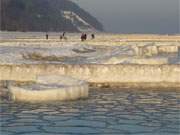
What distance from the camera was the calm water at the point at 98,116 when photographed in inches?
441

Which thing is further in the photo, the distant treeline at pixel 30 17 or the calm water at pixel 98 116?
the distant treeline at pixel 30 17

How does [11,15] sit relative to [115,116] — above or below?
above

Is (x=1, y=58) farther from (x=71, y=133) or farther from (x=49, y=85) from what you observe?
(x=71, y=133)

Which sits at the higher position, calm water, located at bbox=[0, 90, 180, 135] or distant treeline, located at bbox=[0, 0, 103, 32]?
distant treeline, located at bbox=[0, 0, 103, 32]

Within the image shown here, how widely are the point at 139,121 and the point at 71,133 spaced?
1.97 m

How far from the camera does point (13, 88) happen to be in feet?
50.3

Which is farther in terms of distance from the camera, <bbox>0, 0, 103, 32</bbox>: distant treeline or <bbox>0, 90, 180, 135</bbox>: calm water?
<bbox>0, 0, 103, 32</bbox>: distant treeline

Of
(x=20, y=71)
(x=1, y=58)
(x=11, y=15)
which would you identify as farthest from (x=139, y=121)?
(x=11, y=15)

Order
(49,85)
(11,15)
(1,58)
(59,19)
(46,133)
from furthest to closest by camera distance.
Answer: (59,19), (11,15), (1,58), (49,85), (46,133)

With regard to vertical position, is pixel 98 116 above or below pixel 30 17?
below

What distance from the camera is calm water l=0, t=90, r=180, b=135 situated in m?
11.2

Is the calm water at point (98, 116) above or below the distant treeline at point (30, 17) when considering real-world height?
below

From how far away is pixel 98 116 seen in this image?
12.9m

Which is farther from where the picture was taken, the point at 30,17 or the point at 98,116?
the point at 30,17
